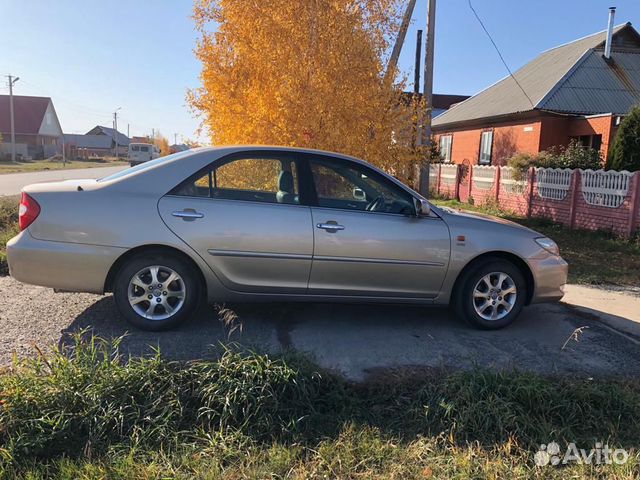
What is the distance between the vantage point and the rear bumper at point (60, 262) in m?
4.21

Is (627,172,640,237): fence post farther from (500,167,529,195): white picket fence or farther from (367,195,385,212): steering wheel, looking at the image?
(367,195,385,212): steering wheel

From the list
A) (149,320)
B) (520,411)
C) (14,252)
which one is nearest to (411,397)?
(520,411)

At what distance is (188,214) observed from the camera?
4.37 metres

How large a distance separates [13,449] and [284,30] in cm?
791

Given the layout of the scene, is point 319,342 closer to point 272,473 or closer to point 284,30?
→ point 272,473

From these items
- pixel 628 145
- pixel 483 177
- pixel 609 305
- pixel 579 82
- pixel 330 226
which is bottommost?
pixel 609 305

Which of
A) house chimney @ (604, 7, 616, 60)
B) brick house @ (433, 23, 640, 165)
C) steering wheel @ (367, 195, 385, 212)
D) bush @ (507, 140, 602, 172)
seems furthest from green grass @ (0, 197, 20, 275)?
house chimney @ (604, 7, 616, 60)

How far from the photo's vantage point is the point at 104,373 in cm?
331

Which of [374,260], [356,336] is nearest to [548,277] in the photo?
[374,260]

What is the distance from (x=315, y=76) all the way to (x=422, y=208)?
518 cm

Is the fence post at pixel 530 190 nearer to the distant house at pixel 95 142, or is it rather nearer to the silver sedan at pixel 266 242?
the silver sedan at pixel 266 242

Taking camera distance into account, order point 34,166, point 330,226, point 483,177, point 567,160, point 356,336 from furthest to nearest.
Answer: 1. point 34,166
2. point 483,177
3. point 567,160
4. point 356,336
5. point 330,226

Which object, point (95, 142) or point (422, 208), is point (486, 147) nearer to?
point (422, 208)

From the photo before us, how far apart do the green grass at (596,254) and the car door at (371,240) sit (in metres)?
3.77
